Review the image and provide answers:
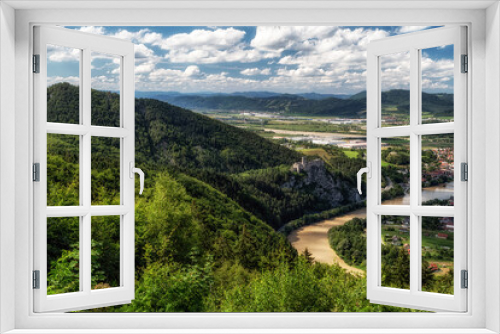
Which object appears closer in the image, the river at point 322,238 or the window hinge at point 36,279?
the window hinge at point 36,279

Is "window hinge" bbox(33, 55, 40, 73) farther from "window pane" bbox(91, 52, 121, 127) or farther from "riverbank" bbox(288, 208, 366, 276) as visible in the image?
"riverbank" bbox(288, 208, 366, 276)

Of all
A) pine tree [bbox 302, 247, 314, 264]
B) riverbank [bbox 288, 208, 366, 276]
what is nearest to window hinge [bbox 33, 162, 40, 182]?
pine tree [bbox 302, 247, 314, 264]

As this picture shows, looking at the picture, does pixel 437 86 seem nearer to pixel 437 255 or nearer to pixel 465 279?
pixel 437 255

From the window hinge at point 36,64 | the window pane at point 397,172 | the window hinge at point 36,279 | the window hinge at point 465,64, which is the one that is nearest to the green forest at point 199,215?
the window hinge at point 36,64

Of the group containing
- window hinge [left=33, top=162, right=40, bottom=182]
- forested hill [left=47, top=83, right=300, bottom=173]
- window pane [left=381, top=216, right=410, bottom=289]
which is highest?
forested hill [left=47, top=83, right=300, bottom=173]

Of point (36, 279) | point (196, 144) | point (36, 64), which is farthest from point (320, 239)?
point (36, 64)

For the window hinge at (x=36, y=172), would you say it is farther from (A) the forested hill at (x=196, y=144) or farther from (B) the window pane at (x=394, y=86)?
(A) the forested hill at (x=196, y=144)

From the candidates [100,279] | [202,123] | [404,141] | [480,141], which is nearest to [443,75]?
[404,141]
